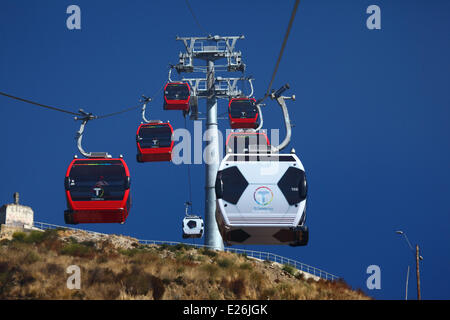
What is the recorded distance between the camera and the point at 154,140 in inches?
1414

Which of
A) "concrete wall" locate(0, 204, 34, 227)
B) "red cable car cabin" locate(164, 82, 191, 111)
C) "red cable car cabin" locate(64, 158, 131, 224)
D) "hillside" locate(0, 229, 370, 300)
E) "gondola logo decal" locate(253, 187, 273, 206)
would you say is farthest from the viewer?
"concrete wall" locate(0, 204, 34, 227)

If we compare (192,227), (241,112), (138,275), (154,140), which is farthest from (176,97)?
(138,275)

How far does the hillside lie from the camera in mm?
36062

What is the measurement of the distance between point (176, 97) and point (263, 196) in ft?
113

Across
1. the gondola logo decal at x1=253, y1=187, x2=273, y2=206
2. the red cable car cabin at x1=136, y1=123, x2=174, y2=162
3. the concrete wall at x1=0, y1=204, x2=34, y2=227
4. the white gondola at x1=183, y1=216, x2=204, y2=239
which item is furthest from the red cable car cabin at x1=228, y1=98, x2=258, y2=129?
the gondola logo decal at x1=253, y1=187, x2=273, y2=206

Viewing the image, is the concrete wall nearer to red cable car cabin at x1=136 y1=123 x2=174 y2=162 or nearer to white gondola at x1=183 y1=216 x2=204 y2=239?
white gondola at x1=183 y1=216 x2=204 y2=239

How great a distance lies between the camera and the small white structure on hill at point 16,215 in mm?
60678

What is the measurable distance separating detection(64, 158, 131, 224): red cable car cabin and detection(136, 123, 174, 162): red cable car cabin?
47.4 feet

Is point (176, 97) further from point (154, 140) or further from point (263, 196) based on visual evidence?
point (263, 196)
